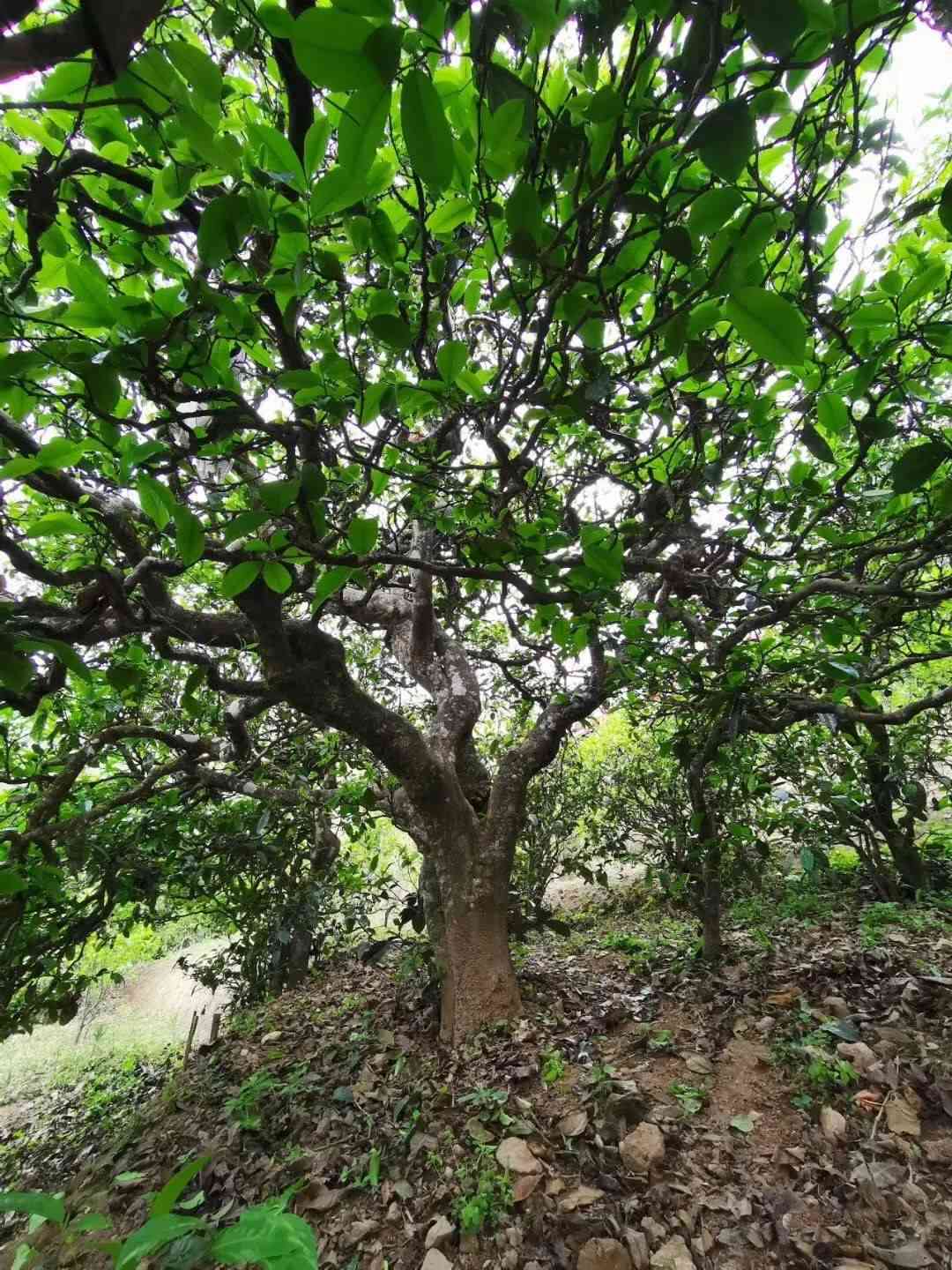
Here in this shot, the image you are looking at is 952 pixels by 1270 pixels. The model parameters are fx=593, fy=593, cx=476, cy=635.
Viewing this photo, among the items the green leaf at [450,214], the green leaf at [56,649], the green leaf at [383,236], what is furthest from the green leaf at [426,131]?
the green leaf at [56,649]

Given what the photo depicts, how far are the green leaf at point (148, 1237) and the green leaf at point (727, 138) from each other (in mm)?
1534

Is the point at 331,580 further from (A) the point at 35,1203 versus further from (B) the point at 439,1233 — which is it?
(B) the point at 439,1233

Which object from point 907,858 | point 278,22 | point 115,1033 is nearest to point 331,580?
point 278,22

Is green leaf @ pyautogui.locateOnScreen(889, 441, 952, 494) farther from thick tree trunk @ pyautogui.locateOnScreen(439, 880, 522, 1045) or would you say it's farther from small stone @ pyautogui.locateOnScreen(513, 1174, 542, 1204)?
thick tree trunk @ pyautogui.locateOnScreen(439, 880, 522, 1045)

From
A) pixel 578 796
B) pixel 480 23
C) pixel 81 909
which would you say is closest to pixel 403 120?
pixel 480 23

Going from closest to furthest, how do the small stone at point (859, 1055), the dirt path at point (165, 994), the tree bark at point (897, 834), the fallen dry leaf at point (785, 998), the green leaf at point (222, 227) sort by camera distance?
1. the green leaf at point (222, 227)
2. the small stone at point (859, 1055)
3. the fallen dry leaf at point (785, 998)
4. the tree bark at point (897, 834)
5. the dirt path at point (165, 994)

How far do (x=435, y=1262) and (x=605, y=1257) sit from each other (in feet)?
1.86

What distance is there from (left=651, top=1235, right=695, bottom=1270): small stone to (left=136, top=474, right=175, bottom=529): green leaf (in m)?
2.49

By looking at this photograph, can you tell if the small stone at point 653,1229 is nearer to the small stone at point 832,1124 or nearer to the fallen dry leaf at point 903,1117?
the small stone at point 832,1124

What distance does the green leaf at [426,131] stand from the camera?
617 mm

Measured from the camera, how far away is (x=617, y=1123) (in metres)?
2.28

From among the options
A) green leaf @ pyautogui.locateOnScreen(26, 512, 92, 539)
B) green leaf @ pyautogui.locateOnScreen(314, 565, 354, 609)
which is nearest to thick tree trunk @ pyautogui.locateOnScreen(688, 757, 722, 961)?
green leaf @ pyautogui.locateOnScreen(314, 565, 354, 609)

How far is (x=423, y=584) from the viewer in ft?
12.5

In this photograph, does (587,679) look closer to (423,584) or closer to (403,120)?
(423,584)
